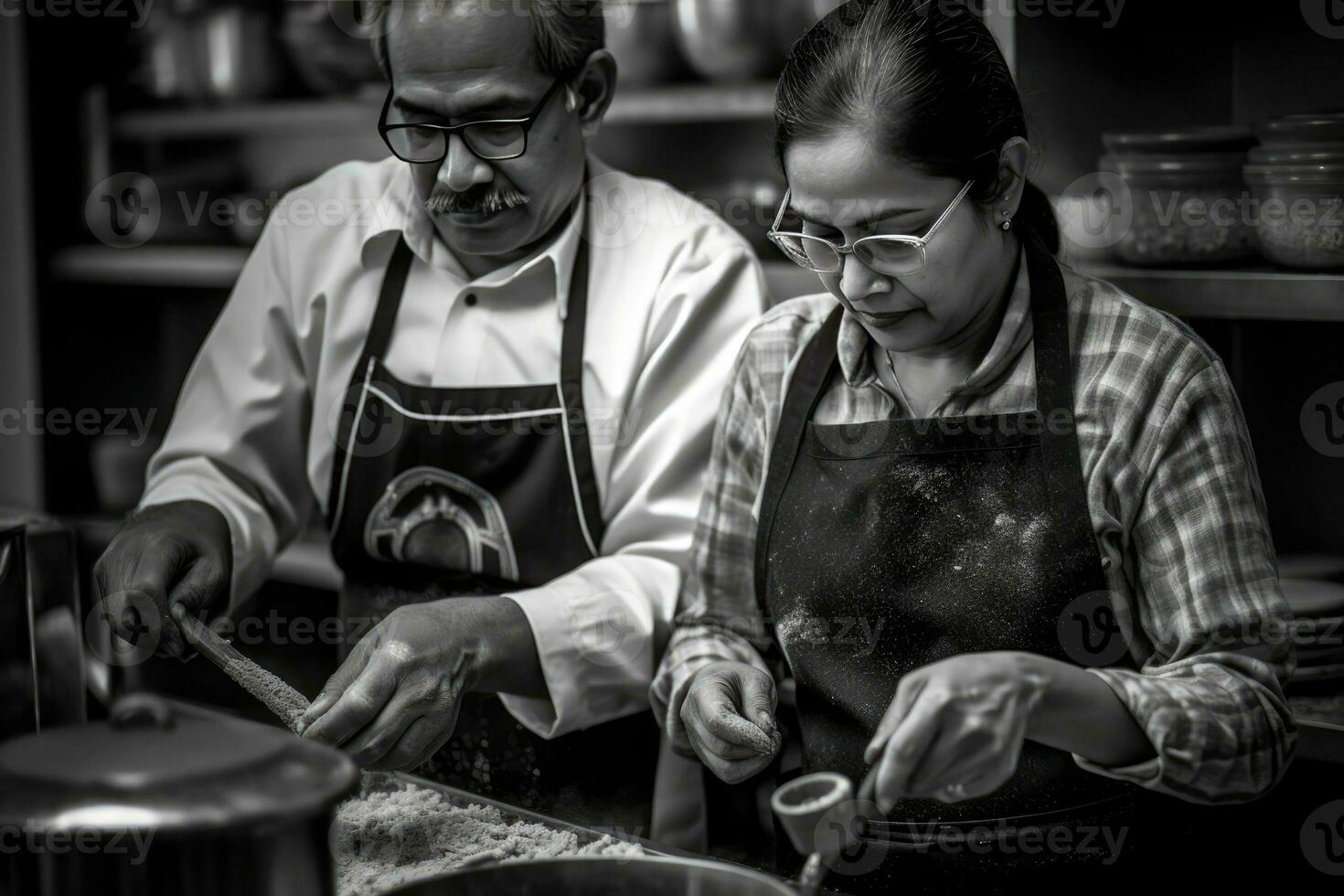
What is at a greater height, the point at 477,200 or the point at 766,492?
the point at 477,200

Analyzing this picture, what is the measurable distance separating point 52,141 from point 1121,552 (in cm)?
289

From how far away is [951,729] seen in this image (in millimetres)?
1041

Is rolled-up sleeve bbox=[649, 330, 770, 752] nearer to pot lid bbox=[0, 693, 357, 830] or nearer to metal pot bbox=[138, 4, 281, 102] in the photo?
pot lid bbox=[0, 693, 357, 830]

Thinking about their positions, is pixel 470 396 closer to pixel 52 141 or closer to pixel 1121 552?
pixel 1121 552

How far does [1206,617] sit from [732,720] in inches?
18.2

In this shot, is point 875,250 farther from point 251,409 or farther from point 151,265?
point 151,265

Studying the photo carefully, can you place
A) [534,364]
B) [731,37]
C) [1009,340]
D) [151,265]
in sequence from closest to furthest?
[1009,340] < [534,364] < [731,37] < [151,265]

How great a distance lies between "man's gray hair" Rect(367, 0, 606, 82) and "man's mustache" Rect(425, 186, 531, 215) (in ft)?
0.55

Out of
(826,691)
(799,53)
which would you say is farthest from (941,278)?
(826,691)

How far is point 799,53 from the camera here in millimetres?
1457

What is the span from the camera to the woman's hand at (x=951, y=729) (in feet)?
3.36

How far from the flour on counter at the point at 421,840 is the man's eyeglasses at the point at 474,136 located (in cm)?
80

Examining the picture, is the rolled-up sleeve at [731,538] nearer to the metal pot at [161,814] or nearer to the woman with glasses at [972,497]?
the woman with glasses at [972,497]

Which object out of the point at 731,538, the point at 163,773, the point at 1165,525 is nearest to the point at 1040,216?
the point at 1165,525
